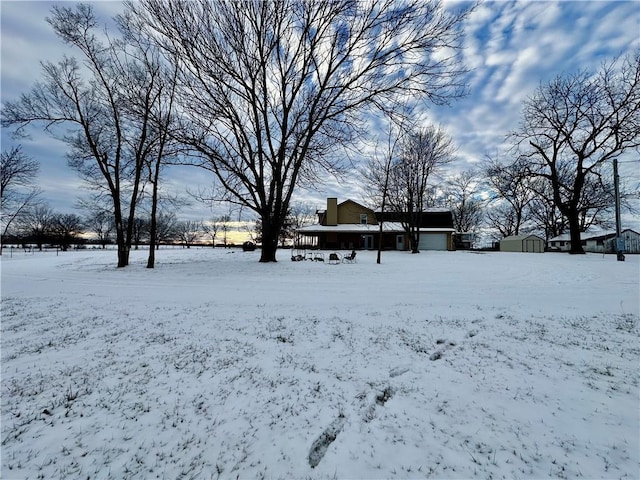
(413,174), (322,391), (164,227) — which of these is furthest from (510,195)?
(164,227)

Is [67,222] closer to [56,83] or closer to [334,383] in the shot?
[56,83]

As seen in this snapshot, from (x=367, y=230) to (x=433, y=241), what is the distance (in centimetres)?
832

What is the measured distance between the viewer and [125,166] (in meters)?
16.4

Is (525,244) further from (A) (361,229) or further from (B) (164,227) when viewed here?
(B) (164,227)

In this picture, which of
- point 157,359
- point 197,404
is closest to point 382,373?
point 197,404

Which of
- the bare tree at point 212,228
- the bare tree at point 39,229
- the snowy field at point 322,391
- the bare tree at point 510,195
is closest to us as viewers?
the snowy field at point 322,391

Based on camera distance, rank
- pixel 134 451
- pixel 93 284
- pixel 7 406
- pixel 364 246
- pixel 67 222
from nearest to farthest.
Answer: pixel 134 451
pixel 7 406
pixel 93 284
pixel 364 246
pixel 67 222

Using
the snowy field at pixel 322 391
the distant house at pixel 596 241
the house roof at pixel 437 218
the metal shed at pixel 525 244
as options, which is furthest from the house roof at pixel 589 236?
the snowy field at pixel 322 391

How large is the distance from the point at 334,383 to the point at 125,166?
18.3 meters

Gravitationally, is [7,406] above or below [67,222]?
below

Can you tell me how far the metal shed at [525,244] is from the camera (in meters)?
32.5

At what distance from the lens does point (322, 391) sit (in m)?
3.35

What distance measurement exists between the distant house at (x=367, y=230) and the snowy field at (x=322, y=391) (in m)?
28.2

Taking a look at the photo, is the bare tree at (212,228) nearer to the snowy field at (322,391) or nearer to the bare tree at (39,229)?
the bare tree at (39,229)
